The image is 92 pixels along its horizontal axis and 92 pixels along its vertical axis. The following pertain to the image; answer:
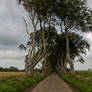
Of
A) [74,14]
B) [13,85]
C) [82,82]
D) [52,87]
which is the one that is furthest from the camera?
[74,14]

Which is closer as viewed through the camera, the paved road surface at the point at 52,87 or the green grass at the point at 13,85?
the green grass at the point at 13,85

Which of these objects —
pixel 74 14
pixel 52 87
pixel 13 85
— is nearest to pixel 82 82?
pixel 52 87

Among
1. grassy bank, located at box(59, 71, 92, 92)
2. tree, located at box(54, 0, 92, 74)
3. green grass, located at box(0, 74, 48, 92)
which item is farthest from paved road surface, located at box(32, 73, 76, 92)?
tree, located at box(54, 0, 92, 74)

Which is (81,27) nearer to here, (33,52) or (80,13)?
(80,13)

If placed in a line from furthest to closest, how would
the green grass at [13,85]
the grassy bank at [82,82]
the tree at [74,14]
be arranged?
the tree at [74,14]
the grassy bank at [82,82]
the green grass at [13,85]

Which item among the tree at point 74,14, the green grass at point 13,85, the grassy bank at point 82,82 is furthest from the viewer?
the tree at point 74,14

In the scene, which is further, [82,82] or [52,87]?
[82,82]

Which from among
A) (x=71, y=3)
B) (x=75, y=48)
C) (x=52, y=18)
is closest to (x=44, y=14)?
(x=52, y=18)

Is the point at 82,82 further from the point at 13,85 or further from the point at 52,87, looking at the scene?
the point at 13,85

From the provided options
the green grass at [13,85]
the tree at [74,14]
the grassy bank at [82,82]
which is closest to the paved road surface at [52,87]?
the grassy bank at [82,82]

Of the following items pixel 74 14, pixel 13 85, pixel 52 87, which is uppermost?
pixel 74 14

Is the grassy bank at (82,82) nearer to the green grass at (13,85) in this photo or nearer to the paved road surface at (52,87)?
the paved road surface at (52,87)

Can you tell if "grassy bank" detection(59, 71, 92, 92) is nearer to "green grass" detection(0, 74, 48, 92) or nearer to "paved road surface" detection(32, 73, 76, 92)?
"paved road surface" detection(32, 73, 76, 92)

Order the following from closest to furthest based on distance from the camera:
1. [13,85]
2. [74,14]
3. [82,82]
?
[13,85] → [82,82] → [74,14]
